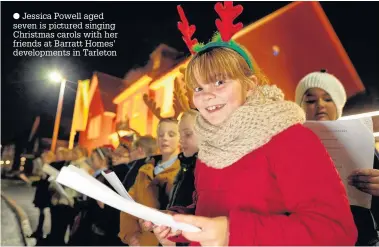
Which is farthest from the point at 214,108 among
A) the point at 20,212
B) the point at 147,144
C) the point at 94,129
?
the point at 20,212

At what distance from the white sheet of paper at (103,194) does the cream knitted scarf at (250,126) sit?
215mm

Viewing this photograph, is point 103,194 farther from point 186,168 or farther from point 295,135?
point 186,168

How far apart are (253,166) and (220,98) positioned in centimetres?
19

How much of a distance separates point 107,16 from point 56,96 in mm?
A: 1131

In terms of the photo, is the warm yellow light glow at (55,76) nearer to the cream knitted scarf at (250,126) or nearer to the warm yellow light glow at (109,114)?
the warm yellow light glow at (109,114)

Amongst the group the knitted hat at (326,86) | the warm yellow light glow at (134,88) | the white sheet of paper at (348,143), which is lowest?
the white sheet of paper at (348,143)

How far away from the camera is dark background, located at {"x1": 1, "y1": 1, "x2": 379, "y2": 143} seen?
2.44m

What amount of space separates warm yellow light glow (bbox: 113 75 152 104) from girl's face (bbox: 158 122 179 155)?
5.39 feet

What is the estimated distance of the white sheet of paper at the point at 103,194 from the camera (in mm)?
601

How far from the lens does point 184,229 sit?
0.65 metres

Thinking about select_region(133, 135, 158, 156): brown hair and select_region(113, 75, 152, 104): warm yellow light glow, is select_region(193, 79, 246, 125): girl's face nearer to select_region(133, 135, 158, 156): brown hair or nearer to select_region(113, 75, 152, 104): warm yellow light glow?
select_region(133, 135, 158, 156): brown hair

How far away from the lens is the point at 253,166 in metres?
0.76

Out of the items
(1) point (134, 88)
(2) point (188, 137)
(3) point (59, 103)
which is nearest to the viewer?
(2) point (188, 137)

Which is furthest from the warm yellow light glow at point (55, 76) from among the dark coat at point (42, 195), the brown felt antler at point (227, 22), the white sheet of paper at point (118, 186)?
the white sheet of paper at point (118, 186)
